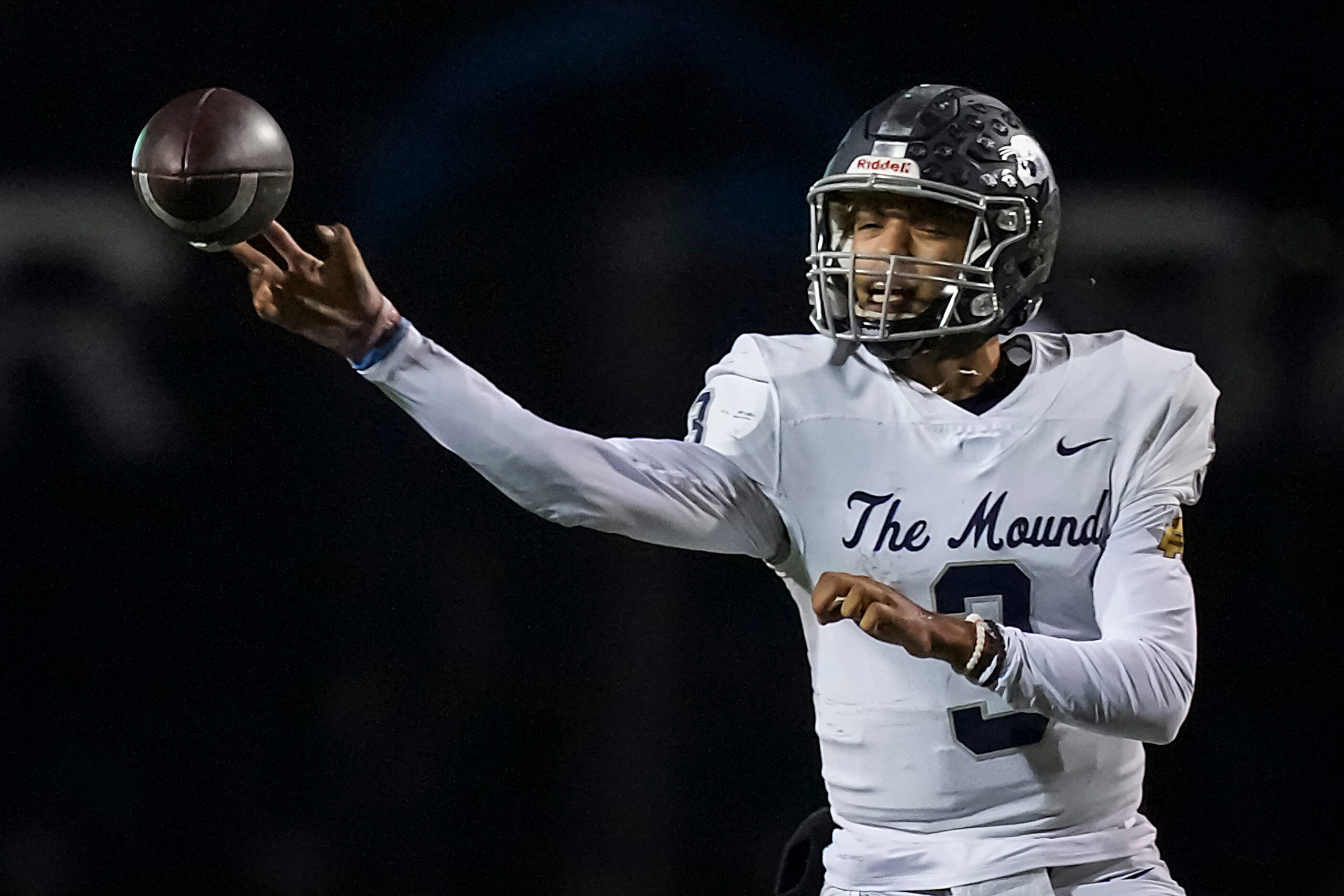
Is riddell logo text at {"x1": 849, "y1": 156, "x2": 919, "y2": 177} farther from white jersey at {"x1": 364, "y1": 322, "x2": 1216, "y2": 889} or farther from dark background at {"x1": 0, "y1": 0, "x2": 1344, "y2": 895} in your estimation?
dark background at {"x1": 0, "y1": 0, "x2": 1344, "y2": 895}

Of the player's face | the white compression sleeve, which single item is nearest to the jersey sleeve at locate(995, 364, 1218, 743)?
the white compression sleeve

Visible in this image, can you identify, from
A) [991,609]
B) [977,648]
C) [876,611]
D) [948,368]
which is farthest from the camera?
[948,368]

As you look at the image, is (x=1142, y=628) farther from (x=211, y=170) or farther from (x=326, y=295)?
(x=211, y=170)

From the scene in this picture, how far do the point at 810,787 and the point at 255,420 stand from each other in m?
1.32

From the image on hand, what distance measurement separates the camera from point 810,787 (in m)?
3.34

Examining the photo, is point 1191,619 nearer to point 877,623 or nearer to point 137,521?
point 877,623

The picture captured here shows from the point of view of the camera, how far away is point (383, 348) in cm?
188

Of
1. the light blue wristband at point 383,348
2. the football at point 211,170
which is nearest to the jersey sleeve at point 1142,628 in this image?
the light blue wristband at point 383,348

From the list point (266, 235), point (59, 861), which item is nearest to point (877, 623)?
point (266, 235)

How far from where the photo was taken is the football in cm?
191

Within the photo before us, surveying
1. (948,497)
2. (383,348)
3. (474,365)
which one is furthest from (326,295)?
(474,365)

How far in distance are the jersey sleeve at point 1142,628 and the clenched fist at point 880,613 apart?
0.12 m

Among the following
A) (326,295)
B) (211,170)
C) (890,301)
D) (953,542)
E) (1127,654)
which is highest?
(211,170)

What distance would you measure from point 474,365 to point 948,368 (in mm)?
1328
